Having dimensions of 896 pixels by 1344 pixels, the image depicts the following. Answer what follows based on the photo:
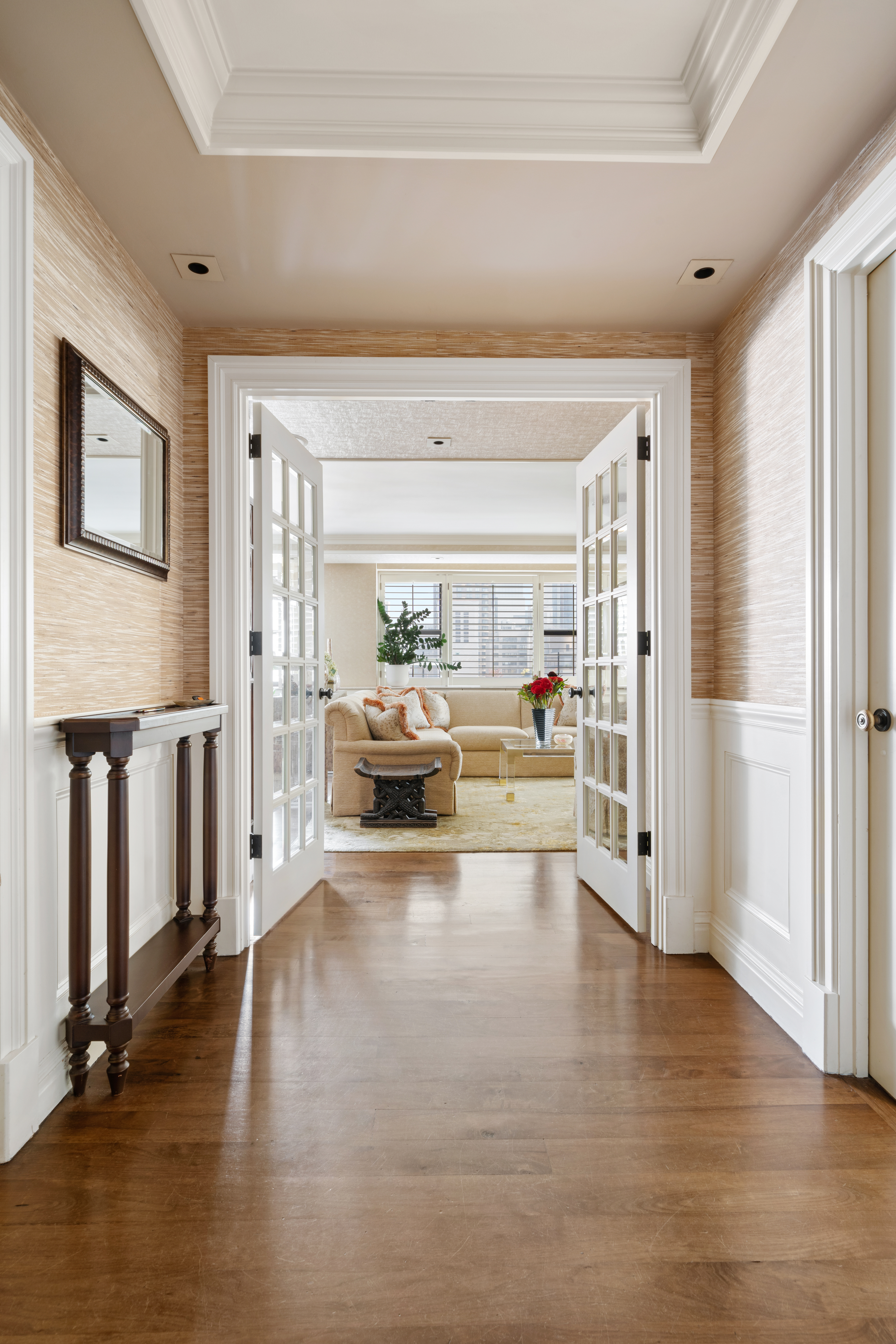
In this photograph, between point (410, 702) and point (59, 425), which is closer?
point (59, 425)

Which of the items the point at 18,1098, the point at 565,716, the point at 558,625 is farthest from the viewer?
the point at 558,625

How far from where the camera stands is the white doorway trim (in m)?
1.59

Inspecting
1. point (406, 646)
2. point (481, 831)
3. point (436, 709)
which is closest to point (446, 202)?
point (481, 831)

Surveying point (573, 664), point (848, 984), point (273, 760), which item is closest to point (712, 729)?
point (848, 984)

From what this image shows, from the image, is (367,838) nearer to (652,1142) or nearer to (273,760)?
(273,760)

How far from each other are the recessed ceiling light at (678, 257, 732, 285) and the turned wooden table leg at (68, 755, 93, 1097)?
7.33 ft

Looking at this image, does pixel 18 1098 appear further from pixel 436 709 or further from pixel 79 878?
pixel 436 709

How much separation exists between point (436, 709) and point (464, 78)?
6367 mm

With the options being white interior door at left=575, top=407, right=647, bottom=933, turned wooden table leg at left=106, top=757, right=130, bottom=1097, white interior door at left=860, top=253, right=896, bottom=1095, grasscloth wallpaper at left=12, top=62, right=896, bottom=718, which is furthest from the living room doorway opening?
white interior door at left=860, top=253, right=896, bottom=1095

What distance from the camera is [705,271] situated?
2.35 m

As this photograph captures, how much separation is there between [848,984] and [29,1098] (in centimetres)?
195

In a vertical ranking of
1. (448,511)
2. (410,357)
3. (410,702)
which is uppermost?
(448,511)

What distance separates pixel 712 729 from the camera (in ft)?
9.01

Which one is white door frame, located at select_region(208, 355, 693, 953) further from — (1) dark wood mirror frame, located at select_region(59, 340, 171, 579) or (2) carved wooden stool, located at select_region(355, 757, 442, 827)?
(2) carved wooden stool, located at select_region(355, 757, 442, 827)
